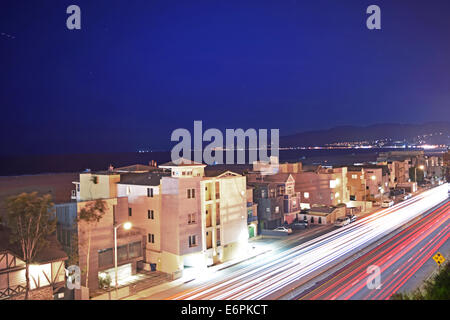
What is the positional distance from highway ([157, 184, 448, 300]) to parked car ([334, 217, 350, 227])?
4.33 ft

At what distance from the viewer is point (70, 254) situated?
19453 mm

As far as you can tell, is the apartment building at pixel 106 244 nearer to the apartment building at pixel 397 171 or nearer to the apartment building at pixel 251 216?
the apartment building at pixel 251 216

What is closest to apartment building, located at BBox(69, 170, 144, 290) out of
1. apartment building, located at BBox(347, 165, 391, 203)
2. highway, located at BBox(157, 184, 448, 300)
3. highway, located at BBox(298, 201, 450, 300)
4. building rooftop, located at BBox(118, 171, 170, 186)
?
building rooftop, located at BBox(118, 171, 170, 186)

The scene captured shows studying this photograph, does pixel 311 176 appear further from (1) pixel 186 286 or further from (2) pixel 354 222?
(1) pixel 186 286

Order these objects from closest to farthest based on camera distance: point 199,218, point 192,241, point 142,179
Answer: point 192,241 < point 199,218 < point 142,179

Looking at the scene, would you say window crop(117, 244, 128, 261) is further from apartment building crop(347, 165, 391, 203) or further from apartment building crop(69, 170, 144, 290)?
apartment building crop(347, 165, 391, 203)

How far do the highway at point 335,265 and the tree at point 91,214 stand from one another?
5.06 m

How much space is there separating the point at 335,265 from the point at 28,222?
15774 mm

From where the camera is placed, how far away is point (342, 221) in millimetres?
35531

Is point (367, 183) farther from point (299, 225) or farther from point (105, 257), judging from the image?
point (105, 257)

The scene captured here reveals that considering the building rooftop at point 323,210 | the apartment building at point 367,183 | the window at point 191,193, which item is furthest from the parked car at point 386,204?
the window at point 191,193

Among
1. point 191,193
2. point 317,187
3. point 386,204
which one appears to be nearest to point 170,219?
point 191,193

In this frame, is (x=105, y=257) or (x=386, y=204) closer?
(x=105, y=257)
